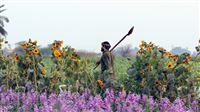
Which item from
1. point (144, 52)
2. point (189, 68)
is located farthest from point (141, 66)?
point (189, 68)

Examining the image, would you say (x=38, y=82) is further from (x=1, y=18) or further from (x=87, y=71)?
(x=1, y=18)

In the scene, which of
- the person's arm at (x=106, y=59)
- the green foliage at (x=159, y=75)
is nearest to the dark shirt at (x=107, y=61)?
the person's arm at (x=106, y=59)

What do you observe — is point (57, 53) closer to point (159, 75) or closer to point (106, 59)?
point (106, 59)

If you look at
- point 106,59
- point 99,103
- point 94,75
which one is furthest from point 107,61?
point 99,103

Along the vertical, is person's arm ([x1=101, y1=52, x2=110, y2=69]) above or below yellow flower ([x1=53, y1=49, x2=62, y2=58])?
below

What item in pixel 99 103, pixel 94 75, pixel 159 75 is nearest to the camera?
pixel 99 103

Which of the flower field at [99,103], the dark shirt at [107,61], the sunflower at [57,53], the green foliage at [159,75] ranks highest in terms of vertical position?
the sunflower at [57,53]

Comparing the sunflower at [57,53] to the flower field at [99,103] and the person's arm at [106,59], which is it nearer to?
the person's arm at [106,59]

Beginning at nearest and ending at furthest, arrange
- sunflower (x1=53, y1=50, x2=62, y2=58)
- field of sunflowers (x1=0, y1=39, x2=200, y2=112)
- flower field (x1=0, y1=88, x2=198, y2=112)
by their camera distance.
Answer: flower field (x1=0, y1=88, x2=198, y2=112)
field of sunflowers (x1=0, y1=39, x2=200, y2=112)
sunflower (x1=53, y1=50, x2=62, y2=58)

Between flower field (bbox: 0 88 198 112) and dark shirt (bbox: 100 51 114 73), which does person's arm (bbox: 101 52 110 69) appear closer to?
dark shirt (bbox: 100 51 114 73)

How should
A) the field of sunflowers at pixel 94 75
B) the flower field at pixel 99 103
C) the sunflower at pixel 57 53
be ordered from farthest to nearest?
1. the sunflower at pixel 57 53
2. the field of sunflowers at pixel 94 75
3. the flower field at pixel 99 103

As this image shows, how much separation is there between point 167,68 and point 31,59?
232cm

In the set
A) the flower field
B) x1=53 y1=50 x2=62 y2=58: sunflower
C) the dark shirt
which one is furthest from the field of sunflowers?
the flower field

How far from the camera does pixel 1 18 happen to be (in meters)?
49.5
